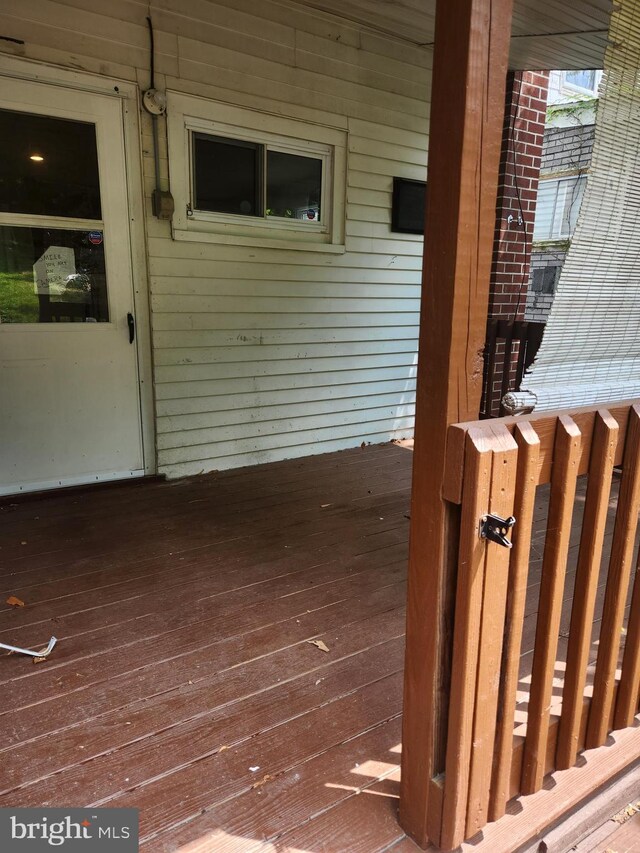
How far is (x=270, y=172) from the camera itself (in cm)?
371

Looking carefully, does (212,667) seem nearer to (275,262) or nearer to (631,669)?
(631,669)

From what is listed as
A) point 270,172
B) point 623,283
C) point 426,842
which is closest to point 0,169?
point 270,172

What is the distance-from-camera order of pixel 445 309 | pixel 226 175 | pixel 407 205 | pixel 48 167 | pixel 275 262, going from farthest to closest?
pixel 407 205 < pixel 275 262 < pixel 226 175 < pixel 48 167 < pixel 445 309

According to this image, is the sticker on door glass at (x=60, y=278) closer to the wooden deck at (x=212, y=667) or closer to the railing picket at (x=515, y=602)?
the wooden deck at (x=212, y=667)

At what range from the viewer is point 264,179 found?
3.68 meters

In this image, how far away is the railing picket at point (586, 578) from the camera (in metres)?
1.23

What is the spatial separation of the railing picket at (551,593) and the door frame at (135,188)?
279 cm

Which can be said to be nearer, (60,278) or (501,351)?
(60,278)

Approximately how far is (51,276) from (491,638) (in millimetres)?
2979

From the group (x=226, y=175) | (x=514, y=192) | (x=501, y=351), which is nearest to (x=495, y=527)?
(x=226, y=175)

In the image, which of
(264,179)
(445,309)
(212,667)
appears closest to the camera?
(445,309)

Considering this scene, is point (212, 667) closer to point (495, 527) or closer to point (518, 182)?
point (495, 527)

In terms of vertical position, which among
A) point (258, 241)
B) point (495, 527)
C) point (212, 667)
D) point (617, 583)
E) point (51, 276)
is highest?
point (258, 241)

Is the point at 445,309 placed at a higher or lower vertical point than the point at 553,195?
lower
